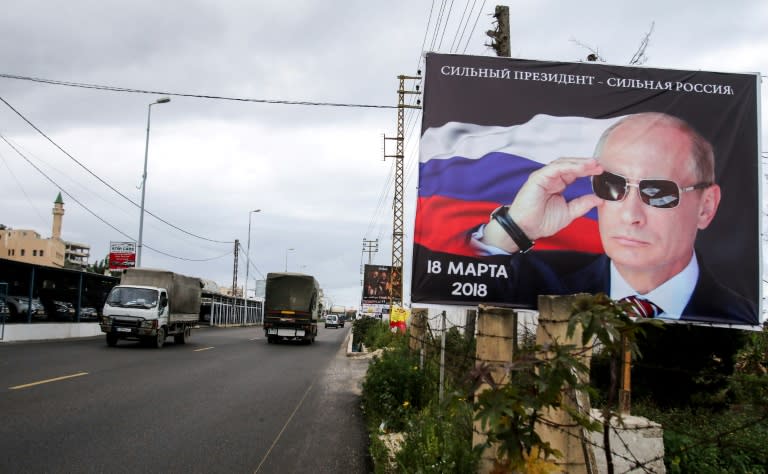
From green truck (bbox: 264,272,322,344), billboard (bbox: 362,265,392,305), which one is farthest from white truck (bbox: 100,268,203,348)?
billboard (bbox: 362,265,392,305)

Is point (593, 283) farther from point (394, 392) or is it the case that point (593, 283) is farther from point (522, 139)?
point (394, 392)

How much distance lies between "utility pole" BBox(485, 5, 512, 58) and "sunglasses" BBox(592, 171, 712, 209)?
6699 millimetres

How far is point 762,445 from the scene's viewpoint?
5.74 meters

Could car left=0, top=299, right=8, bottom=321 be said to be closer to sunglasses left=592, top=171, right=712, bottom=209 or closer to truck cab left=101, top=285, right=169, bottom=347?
truck cab left=101, top=285, right=169, bottom=347

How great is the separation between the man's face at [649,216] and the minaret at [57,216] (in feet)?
394

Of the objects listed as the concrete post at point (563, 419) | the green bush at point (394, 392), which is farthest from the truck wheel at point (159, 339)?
the concrete post at point (563, 419)

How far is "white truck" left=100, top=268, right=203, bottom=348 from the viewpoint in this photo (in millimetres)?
22219

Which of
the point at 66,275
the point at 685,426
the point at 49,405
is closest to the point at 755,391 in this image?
the point at 685,426

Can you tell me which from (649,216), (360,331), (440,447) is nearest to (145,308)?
(360,331)

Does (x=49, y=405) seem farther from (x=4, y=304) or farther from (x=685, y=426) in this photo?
(x=4, y=304)

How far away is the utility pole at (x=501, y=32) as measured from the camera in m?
12.8

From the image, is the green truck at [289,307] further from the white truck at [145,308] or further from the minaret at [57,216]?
the minaret at [57,216]

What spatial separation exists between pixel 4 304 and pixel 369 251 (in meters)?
63.6

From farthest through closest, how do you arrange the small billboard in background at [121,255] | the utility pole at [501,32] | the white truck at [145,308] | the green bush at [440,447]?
the small billboard in background at [121,255]
the white truck at [145,308]
the utility pole at [501,32]
the green bush at [440,447]
